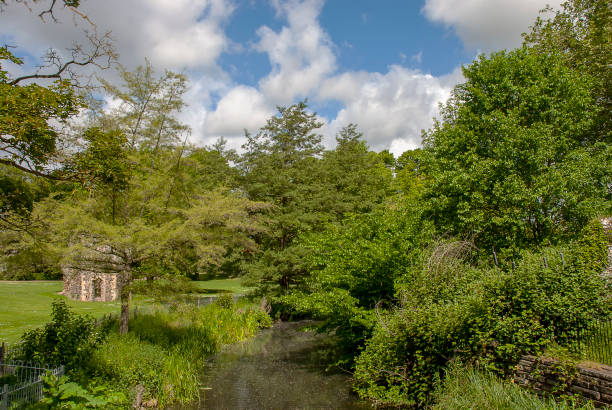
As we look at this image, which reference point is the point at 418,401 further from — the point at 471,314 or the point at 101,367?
the point at 101,367

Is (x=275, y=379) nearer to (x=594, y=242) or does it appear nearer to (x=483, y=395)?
(x=483, y=395)

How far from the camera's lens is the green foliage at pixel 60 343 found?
31.7ft

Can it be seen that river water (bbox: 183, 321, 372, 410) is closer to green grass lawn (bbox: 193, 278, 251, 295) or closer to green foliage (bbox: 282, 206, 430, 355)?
green foliage (bbox: 282, 206, 430, 355)

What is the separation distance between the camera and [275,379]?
567 inches

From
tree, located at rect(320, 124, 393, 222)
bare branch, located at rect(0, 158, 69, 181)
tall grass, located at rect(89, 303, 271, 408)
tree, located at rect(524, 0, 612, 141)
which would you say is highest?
tree, located at rect(524, 0, 612, 141)

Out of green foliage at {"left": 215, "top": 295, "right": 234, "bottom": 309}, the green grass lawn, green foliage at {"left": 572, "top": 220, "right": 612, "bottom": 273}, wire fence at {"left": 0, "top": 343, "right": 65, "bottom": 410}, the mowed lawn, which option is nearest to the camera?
wire fence at {"left": 0, "top": 343, "right": 65, "bottom": 410}

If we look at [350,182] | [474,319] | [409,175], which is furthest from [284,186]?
[409,175]

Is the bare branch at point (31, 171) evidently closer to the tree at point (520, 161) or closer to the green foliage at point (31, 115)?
the green foliage at point (31, 115)

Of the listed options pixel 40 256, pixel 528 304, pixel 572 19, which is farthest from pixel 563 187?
pixel 40 256

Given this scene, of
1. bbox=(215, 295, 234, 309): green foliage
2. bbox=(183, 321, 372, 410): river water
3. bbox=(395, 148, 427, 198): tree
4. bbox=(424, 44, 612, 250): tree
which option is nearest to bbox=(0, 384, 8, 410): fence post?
bbox=(183, 321, 372, 410): river water

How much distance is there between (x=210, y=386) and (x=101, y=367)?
3.95m

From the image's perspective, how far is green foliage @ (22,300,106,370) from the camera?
9648 millimetres

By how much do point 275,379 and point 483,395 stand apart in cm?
822

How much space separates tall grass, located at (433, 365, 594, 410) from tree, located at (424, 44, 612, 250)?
818 centimetres
